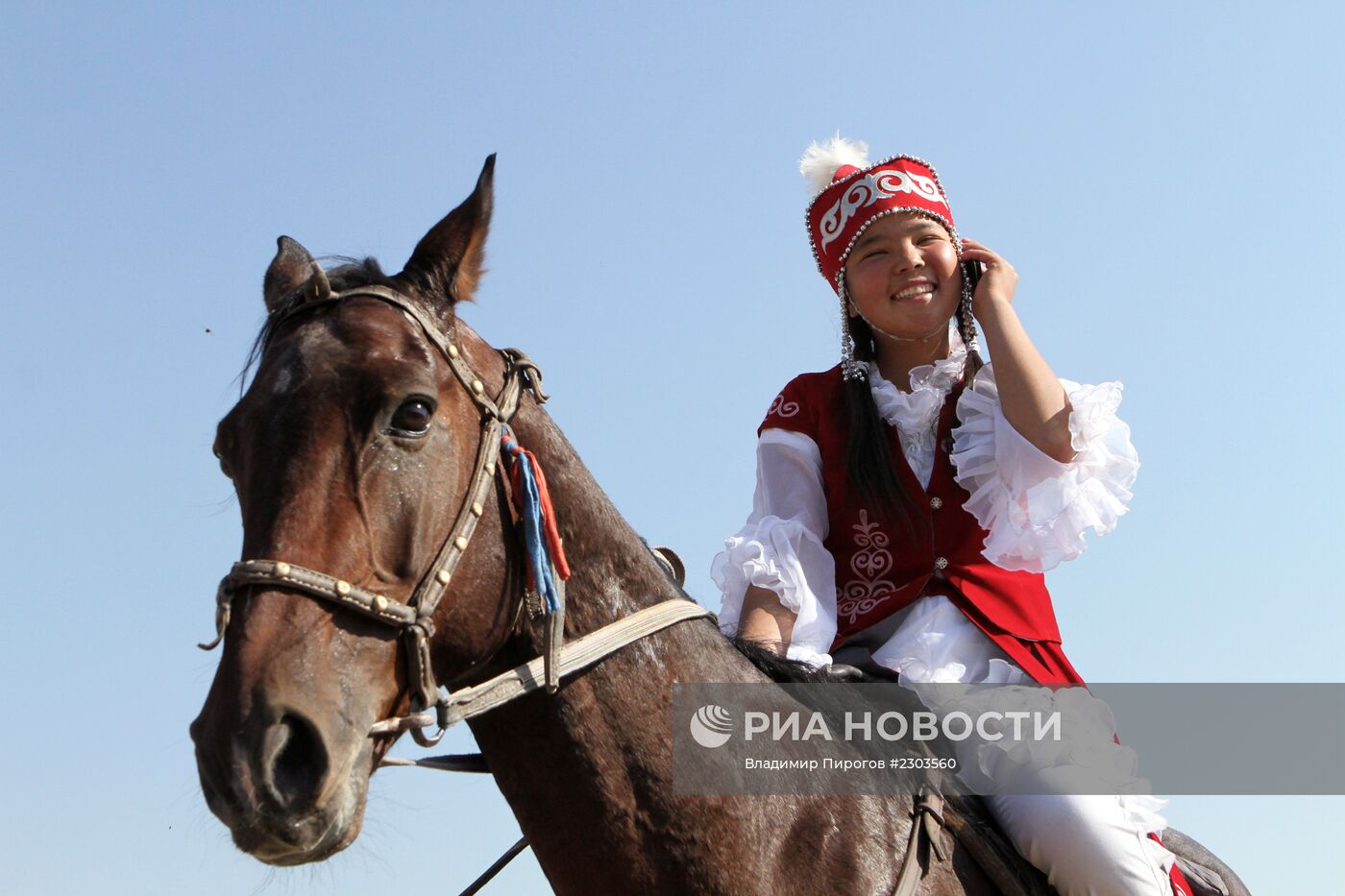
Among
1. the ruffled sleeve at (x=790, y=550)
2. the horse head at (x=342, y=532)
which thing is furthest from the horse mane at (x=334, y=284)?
the ruffled sleeve at (x=790, y=550)

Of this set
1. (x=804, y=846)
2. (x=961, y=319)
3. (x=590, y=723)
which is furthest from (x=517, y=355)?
(x=961, y=319)

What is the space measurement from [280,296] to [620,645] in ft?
4.13

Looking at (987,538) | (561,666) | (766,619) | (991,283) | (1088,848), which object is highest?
(991,283)

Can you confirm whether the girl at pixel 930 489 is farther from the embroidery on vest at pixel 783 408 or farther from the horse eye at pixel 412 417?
the horse eye at pixel 412 417

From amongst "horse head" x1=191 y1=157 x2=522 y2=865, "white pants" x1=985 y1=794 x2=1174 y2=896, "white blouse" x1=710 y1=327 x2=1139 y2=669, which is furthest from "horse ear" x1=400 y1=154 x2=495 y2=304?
"white pants" x1=985 y1=794 x2=1174 y2=896

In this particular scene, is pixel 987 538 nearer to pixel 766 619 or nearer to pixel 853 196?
pixel 766 619

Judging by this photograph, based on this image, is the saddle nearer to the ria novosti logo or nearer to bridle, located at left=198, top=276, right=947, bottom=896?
bridle, located at left=198, top=276, right=947, bottom=896

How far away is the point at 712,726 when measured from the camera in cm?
324

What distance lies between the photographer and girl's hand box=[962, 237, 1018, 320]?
164 inches

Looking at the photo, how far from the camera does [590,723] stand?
3.10 m

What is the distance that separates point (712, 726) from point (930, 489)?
4.09 ft

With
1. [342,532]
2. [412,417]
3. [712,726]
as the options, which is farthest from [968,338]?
[342,532]

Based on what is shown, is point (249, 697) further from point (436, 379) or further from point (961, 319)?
point (961, 319)

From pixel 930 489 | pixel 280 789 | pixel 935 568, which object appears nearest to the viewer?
pixel 280 789
